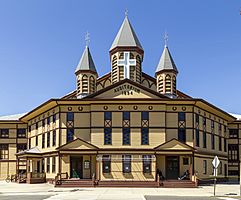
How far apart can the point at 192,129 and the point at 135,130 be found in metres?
6.01

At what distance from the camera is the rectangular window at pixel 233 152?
5375 cm

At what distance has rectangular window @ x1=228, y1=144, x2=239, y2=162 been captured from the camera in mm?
53750

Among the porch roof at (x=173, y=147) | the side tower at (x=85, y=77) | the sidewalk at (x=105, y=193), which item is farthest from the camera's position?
the side tower at (x=85, y=77)

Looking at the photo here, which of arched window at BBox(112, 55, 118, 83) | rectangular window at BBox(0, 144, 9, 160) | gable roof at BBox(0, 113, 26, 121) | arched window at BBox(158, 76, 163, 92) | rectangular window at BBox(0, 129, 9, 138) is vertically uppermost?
arched window at BBox(112, 55, 118, 83)

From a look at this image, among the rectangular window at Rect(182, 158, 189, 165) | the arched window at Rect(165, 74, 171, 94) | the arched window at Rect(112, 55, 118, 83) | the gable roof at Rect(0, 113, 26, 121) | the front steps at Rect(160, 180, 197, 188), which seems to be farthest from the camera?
the gable roof at Rect(0, 113, 26, 121)

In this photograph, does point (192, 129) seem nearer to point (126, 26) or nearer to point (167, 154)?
point (167, 154)

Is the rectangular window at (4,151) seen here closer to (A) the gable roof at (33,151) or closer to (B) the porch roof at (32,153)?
(A) the gable roof at (33,151)

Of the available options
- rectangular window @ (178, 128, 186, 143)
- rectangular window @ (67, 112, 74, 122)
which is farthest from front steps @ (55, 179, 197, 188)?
rectangular window @ (67, 112, 74, 122)

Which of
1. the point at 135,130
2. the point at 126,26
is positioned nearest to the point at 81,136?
the point at 135,130

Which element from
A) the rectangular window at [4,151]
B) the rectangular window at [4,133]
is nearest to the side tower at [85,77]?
the rectangular window at [4,133]

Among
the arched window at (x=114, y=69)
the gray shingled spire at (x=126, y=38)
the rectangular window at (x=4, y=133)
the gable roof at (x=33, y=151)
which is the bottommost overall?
the gable roof at (x=33, y=151)

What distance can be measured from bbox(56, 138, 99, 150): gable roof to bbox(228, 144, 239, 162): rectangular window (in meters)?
23.4

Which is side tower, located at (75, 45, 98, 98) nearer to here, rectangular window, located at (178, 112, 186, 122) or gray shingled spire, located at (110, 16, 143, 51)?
gray shingled spire, located at (110, 16, 143, 51)

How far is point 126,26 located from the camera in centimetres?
4919
